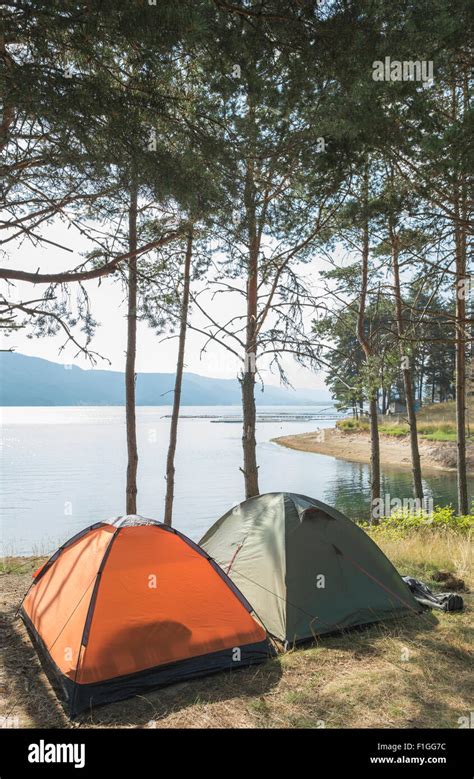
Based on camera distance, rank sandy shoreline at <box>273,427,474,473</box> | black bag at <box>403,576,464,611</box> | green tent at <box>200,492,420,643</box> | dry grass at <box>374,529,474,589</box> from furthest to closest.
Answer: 1. sandy shoreline at <box>273,427,474,473</box>
2. dry grass at <box>374,529,474,589</box>
3. black bag at <box>403,576,464,611</box>
4. green tent at <box>200,492,420,643</box>

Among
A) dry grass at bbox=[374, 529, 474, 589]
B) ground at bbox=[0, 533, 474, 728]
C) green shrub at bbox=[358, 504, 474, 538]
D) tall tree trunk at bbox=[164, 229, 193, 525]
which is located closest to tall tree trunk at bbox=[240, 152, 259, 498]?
tall tree trunk at bbox=[164, 229, 193, 525]

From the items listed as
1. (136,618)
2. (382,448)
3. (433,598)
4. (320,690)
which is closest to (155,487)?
(382,448)

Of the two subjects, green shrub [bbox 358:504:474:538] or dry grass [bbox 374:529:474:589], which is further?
green shrub [bbox 358:504:474:538]

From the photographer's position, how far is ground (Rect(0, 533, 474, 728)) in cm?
377

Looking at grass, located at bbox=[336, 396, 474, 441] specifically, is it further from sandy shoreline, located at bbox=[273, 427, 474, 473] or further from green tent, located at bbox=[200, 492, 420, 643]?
green tent, located at bbox=[200, 492, 420, 643]

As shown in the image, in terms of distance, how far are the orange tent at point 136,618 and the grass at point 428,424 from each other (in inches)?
1213

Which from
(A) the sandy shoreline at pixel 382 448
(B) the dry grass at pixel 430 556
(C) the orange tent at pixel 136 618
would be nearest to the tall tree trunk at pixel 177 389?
(B) the dry grass at pixel 430 556

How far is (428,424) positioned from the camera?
38.2 metres

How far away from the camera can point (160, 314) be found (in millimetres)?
9398

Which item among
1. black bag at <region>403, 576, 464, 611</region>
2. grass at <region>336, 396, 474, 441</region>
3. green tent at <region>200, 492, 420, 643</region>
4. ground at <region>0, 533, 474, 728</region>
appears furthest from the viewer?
grass at <region>336, 396, 474, 441</region>

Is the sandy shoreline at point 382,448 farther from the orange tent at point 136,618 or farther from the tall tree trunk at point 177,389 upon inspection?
the orange tent at point 136,618

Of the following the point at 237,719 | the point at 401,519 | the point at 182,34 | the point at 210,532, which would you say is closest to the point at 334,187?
the point at 182,34

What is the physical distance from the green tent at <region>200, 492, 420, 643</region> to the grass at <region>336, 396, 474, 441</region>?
2949 cm

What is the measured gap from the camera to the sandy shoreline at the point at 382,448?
104 feet
